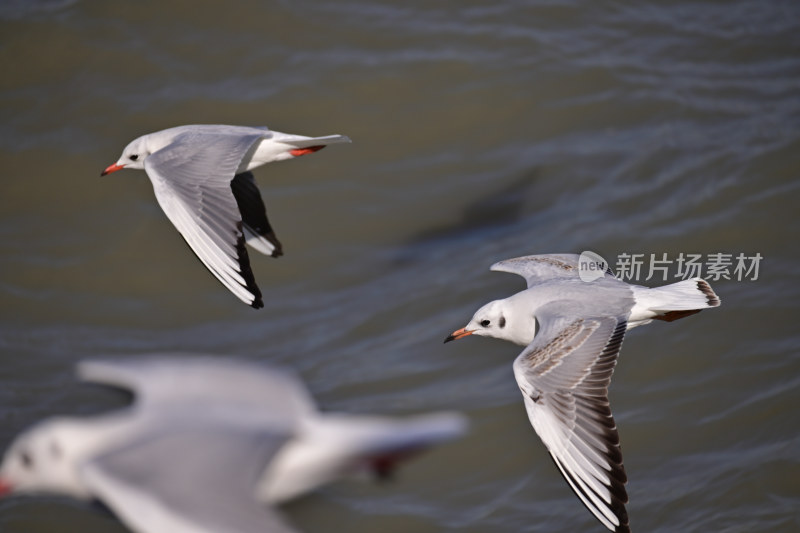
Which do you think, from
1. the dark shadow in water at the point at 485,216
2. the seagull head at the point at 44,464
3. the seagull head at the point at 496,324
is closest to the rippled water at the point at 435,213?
the dark shadow in water at the point at 485,216

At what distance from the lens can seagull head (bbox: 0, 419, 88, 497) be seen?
12.7 ft

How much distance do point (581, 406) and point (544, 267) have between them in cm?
168

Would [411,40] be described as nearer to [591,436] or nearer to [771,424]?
[771,424]

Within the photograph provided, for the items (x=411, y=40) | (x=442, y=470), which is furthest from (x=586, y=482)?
(x=411, y=40)

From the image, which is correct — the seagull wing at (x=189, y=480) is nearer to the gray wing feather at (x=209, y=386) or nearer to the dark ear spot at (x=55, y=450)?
the gray wing feather at (x=209, y=386)

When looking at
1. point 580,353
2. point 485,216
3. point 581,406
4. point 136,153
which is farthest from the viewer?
point 485,216

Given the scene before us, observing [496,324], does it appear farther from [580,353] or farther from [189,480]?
[189,480]

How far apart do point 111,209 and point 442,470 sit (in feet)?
14.2

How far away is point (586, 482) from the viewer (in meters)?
4.79

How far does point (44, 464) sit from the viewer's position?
393 centimetres

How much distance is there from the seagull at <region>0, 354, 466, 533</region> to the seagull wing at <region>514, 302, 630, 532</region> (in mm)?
1364

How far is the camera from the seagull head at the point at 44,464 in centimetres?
387
